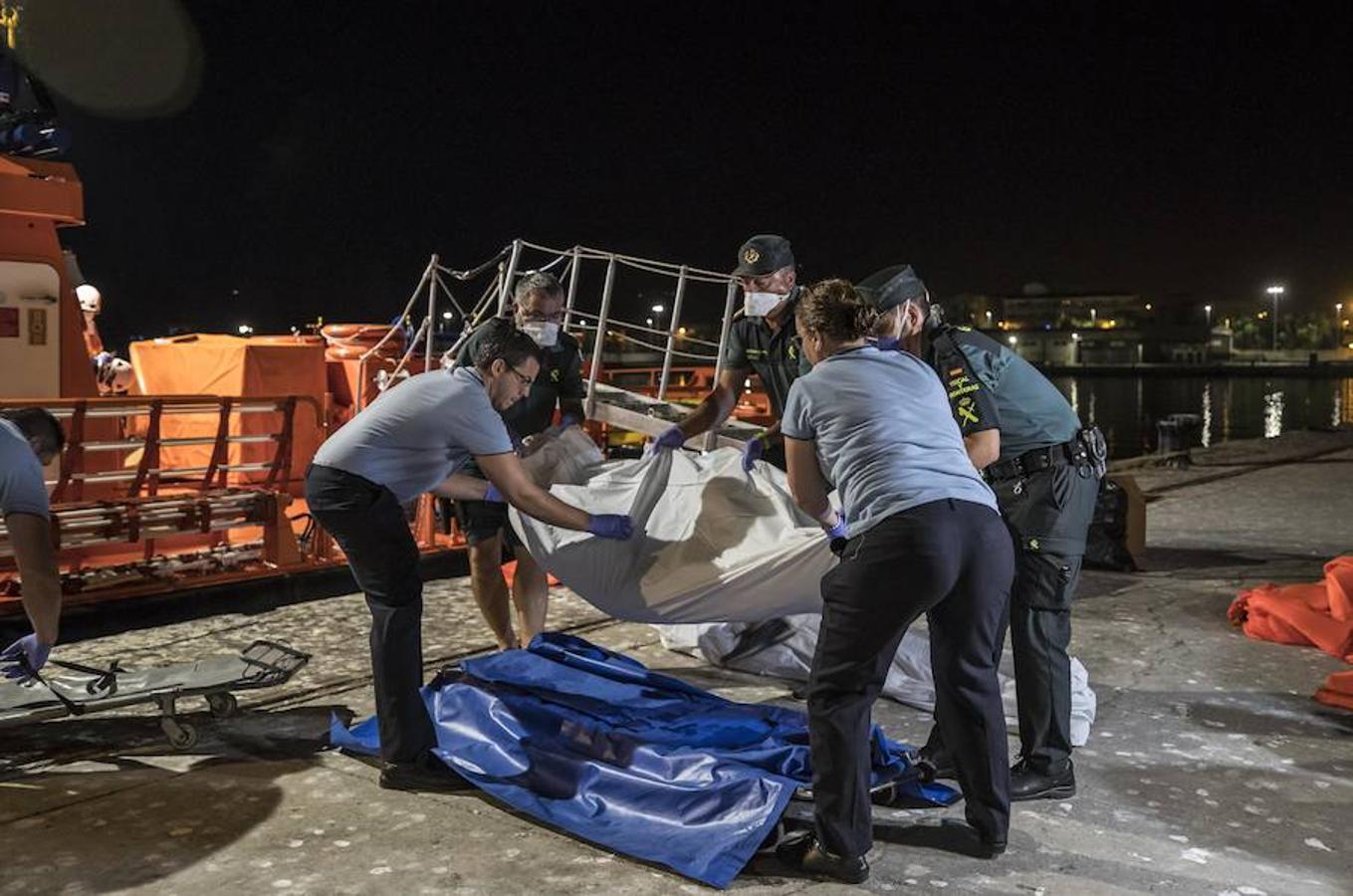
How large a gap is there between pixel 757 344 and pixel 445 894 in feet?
10.1

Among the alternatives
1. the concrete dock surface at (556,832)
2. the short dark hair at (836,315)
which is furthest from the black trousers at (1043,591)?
the short dark hair at (836,315)

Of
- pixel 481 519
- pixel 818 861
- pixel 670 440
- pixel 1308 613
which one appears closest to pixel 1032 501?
pixel 818 861

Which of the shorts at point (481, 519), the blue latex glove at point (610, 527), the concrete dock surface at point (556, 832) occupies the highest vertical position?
the blue latex glove at point (610, 527)

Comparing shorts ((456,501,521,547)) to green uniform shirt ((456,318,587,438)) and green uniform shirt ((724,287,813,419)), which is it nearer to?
green uniform shirt ((456,318,587,438))

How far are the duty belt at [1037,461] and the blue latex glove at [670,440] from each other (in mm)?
1685

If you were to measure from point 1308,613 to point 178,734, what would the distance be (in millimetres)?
5588

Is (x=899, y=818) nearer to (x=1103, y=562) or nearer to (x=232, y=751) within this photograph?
(x=232, y=751)

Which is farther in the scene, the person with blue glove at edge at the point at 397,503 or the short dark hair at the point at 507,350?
the short dark hair at the point at 507,350

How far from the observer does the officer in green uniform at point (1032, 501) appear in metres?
4.21

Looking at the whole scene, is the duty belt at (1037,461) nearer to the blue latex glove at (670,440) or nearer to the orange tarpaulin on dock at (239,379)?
the blue latex glove at (670,440)

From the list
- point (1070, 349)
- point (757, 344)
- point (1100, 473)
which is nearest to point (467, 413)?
point (757, 344)

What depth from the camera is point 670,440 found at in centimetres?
564

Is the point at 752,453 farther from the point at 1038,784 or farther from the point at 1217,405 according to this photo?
the point at 1217,405

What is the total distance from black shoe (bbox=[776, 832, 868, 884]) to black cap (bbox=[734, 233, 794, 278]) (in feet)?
9.06
